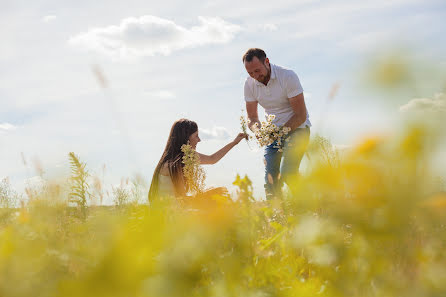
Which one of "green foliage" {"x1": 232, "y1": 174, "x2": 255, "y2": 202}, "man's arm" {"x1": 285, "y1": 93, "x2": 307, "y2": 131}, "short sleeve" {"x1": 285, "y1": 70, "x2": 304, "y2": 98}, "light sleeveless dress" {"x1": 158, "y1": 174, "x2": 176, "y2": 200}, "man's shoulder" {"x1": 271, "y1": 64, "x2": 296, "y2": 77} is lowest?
"light sleeveless dress" {"x1": 158, "y1": 174, "x2": 176, "y2": 200}

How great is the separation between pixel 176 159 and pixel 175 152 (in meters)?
0.15

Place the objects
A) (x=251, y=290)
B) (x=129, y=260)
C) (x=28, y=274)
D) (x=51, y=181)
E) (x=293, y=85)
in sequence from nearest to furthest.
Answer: (x=129, y=260)
(x=28, y=274)
(x=251, y=290)
(x=51, y=181)
(x=293, y=85)

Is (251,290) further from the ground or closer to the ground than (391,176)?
closer to the ground

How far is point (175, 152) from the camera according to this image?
517 centimetres

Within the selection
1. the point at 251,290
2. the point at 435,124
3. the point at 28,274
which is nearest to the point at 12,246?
the point at 28,274

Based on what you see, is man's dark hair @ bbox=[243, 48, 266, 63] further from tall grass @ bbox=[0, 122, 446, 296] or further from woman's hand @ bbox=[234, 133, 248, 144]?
tall grass @ bbox=[0, 122, 446, 296]

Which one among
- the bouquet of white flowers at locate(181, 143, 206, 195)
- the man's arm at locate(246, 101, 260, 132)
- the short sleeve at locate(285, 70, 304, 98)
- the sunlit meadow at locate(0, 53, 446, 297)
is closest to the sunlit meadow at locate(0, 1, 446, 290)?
the sunlit meadow at locate(0, 53, 446, 297)

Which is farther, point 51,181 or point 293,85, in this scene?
point 293,85

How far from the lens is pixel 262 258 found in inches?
47.1

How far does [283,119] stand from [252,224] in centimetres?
428

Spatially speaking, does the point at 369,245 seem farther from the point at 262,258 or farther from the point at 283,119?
the point at 283,119

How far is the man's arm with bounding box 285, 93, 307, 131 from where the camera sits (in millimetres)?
4957

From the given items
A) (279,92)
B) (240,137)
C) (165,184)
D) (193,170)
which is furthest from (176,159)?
(279,92)

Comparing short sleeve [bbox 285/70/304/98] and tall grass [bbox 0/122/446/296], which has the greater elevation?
short sleeve [bbox 285/70/304/98]
